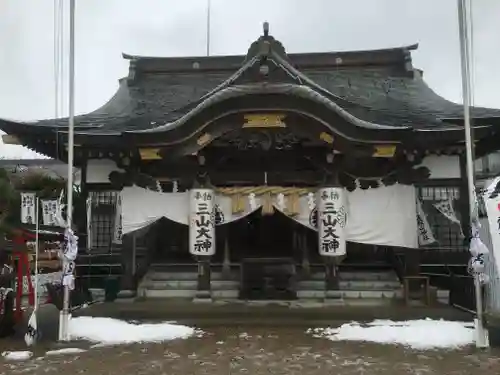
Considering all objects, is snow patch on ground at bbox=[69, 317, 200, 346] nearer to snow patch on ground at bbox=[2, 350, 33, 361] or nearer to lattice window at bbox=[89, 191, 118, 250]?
snow patch on ground at bbox=[2, 350, 33, 361]

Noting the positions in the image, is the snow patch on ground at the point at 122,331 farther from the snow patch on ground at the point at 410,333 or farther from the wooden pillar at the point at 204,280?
the snow patch on ground at the point at 410,333

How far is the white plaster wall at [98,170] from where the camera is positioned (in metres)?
12.3

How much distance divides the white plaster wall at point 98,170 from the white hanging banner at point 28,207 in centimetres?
224

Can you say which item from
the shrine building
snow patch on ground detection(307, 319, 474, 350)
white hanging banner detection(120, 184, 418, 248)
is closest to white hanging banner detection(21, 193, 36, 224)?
the shrine building

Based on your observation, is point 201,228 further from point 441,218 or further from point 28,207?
point 441,218

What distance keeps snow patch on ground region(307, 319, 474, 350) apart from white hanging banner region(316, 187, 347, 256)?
190 cm

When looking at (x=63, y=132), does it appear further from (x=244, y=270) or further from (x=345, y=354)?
(x=345, y=354)

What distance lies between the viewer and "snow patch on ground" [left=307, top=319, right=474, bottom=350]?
7924 millimetres

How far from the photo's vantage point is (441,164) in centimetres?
1182

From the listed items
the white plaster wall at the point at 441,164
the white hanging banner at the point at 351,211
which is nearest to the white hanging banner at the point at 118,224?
the white hanging banner at the point at 351,211

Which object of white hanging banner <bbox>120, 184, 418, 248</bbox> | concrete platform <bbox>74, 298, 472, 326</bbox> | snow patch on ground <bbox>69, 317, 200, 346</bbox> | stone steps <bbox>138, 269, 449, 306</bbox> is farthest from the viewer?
stone steps <bbox>138, 269, 449, 306</bbox>

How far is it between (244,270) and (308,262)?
6.01ft

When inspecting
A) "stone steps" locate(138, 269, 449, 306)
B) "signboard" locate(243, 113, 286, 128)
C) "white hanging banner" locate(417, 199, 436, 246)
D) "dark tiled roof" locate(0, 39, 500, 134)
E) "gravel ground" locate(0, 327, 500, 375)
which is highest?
"dark tiled roof" locate(0, 39, 500, 134)

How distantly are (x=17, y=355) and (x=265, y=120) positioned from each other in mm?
6290
